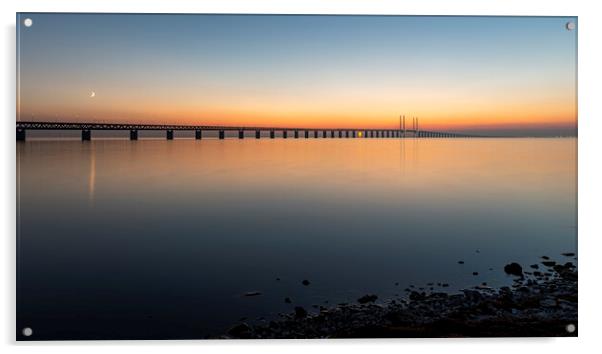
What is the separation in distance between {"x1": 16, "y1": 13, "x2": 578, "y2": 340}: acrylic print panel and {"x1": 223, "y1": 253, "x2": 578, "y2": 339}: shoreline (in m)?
0.01

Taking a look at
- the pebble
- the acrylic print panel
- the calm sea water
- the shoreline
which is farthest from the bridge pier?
the pebble

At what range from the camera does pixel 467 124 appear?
5281 mm

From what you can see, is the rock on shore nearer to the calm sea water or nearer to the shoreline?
the shoreline

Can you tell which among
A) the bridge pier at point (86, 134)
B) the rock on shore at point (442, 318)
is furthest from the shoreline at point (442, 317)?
the bridge pier at point (86, 134)

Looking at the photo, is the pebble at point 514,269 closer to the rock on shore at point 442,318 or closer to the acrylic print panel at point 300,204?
the acrylic print panel at point 300,204

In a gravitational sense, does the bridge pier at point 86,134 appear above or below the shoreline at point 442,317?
above

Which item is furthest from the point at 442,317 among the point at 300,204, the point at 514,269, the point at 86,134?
the point at 86,134

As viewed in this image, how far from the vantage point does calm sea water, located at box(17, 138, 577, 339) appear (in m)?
3.87

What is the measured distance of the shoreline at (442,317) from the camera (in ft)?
11.9

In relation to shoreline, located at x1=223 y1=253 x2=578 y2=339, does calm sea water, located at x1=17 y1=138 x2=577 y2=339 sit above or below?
above

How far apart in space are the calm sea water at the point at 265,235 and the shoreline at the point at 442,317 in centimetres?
13
